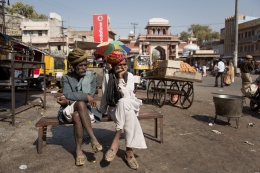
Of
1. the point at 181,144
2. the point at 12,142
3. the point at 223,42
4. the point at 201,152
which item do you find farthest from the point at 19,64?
the point at 223,42

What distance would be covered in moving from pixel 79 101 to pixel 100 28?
14.4 m

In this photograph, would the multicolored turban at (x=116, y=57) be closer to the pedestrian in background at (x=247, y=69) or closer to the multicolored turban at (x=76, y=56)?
the multicolored turban at (x=76, y=56)

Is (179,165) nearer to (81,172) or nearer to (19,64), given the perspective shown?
(81,172)

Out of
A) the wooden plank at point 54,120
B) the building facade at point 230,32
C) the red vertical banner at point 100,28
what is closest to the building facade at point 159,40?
the building facade at point 230,32

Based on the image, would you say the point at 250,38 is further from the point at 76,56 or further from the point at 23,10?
the point at 23,10

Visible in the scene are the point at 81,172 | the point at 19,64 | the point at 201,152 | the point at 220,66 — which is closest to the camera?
the point at 81,172

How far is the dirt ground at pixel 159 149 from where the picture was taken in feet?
10.3

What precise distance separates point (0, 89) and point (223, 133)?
10972 millimetres

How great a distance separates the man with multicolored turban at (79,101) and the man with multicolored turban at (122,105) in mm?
226

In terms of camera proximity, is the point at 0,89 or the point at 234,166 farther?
the point at 0,89

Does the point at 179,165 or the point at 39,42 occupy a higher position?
the point at 39,42

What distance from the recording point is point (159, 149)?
12.3 feet

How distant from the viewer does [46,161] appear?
3.24 metres

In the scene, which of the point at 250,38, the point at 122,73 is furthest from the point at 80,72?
the point at 250,38
